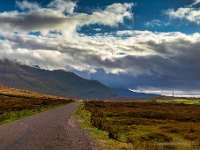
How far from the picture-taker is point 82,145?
23.7 m

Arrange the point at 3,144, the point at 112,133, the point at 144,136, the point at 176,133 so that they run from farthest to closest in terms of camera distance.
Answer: the point at 176,133, the point at 144,136, the point at 112,133, the point at 3,144

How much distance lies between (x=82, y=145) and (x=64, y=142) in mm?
2169

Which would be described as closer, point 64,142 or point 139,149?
point 139,149

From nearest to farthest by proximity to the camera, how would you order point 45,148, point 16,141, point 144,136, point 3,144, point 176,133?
point 45,148
point 3,144
point 16,141
point 144,136
point 176,133

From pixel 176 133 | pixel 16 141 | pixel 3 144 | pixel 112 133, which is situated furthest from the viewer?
pixel 176 133

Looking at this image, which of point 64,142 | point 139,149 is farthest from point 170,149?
point 64,142

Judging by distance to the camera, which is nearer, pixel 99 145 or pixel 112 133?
pixel 99 145

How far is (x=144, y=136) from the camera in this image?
3152cm

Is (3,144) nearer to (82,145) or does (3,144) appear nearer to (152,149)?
(82,145)

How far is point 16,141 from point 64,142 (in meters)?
4.12

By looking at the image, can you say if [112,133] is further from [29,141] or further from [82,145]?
[29,141]

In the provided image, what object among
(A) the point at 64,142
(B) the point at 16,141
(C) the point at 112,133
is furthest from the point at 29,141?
(C) the point at 112,133

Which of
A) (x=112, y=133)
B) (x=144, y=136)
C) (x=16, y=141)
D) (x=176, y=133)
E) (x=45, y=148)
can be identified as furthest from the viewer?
(x=176, y=133)

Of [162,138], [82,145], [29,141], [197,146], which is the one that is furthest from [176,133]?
[29,141]
